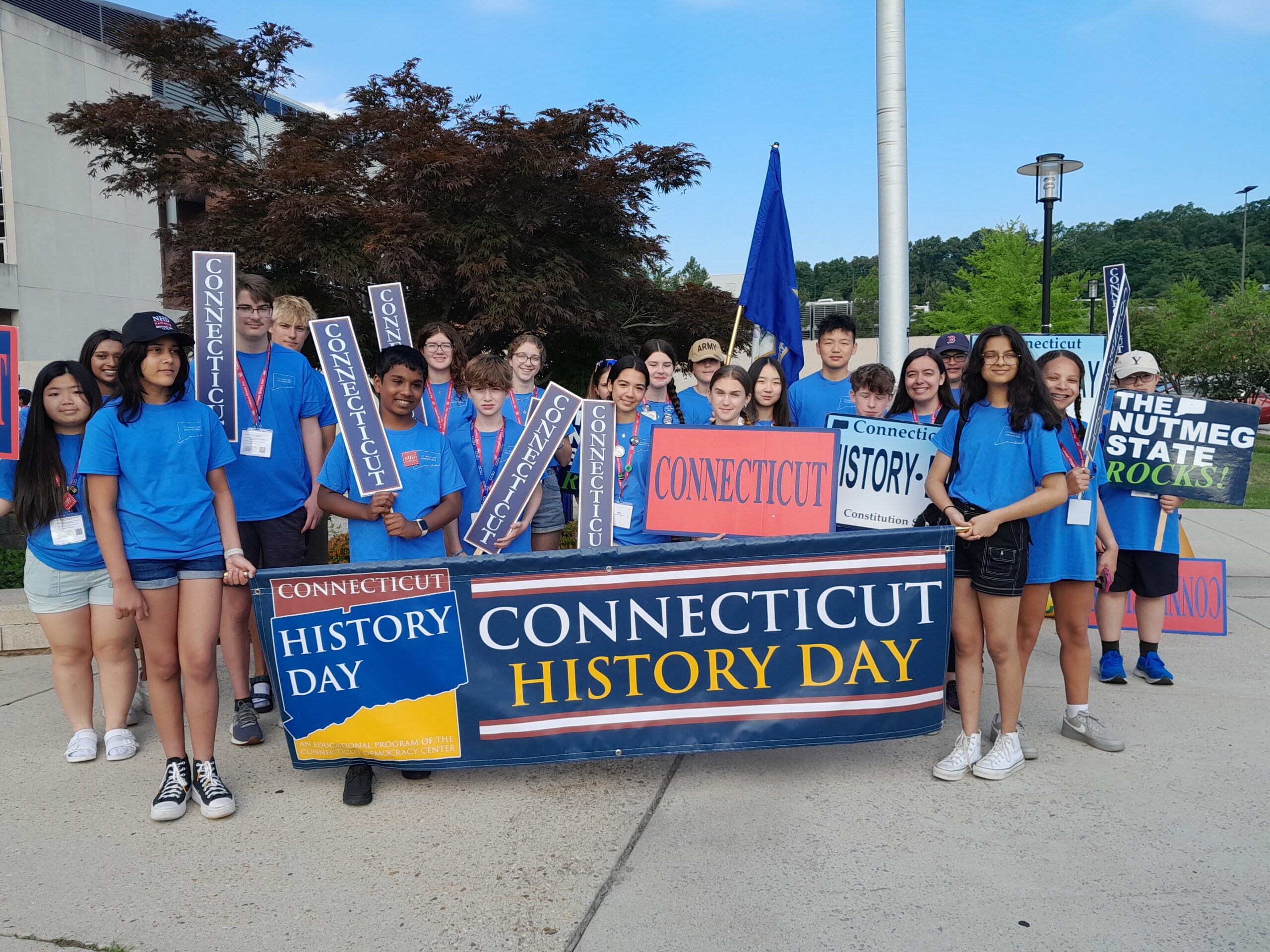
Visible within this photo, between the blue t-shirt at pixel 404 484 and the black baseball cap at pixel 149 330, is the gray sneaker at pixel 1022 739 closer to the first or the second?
the blue t-shirt at pixel 404 484

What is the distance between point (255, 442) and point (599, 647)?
1.93 meters

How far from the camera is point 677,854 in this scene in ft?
10.1

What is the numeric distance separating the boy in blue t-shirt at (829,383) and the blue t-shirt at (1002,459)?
4.41 feet

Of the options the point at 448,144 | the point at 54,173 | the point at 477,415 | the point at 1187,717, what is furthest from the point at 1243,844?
the point at 54,173

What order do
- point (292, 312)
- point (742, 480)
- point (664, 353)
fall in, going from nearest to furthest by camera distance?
1. point (742, 480)
2. point (292, 312)
3. point (664, 353)

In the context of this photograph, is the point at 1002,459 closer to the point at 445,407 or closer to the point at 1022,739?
the point at 1022,739

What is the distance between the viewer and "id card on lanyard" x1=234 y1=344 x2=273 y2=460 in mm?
4125

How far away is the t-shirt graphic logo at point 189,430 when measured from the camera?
337 cm

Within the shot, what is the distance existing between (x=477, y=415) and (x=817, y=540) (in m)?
1.95

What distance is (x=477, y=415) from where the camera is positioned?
4.58m

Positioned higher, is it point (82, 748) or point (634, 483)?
point (634, 483)

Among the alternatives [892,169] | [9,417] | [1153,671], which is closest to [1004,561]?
[1153,671]

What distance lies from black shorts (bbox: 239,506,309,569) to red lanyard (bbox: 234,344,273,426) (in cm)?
47

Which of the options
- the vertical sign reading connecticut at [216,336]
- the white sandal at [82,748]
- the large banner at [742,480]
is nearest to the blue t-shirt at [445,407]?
the vertical sign reading connecticut at [216,336]
